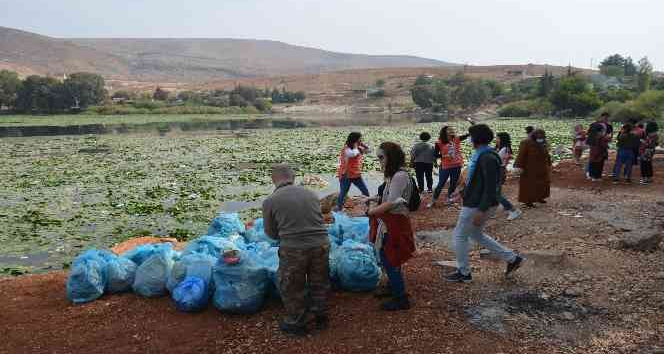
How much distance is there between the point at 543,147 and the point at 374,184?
711 cm

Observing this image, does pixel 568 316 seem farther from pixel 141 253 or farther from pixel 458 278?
pixel 141 253

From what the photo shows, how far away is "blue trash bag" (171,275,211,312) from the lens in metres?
4.81

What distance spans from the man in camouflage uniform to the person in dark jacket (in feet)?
5.09

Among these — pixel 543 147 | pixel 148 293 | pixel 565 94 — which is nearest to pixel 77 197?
pixel 148 293

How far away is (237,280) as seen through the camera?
15.8 ft

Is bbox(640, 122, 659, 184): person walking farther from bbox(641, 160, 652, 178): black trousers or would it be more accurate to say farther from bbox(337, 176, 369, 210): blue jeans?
bbox(337, 176, 369, 210): blue jeans

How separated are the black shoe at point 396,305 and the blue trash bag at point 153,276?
2.24m

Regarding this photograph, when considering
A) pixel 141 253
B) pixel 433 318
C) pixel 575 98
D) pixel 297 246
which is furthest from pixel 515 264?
pixel 575 98

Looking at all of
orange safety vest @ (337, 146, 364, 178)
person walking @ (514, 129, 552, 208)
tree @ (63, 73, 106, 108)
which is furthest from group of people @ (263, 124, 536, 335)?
tree @ (63, 73, 106, 108)

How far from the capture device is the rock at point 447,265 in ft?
18.9

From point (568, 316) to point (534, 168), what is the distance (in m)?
4.27

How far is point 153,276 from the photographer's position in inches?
204

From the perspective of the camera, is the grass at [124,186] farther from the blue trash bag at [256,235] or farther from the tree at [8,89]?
the tree at [8,89]

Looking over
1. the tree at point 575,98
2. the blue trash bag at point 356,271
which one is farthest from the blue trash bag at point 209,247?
the tree at point 575,98
